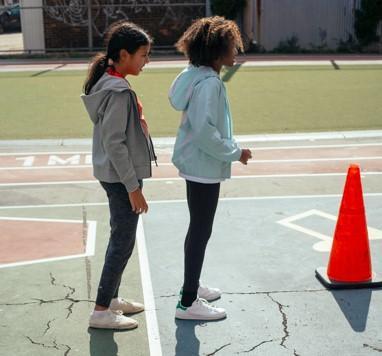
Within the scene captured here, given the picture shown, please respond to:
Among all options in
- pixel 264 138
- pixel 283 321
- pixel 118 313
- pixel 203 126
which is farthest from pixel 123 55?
pixel 264 138

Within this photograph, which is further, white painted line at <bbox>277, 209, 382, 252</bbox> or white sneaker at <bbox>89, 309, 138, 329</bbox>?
white painted line at <bbox>277, 209, 382, 252</bbox>

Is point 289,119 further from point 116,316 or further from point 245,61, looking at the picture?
point 245,61

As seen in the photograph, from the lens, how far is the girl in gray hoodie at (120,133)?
392 cm

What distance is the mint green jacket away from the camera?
4.02 metres

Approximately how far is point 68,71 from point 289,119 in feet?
35.7


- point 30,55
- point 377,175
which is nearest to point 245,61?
point 30,55

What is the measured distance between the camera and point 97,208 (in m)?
7.29

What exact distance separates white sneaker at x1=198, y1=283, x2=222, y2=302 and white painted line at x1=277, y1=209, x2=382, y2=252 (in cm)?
135

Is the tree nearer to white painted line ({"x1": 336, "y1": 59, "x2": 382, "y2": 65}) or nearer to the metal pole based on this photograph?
white painted line ({"x1": 336, "y1": 59, "x2": 382, "y2": 65})

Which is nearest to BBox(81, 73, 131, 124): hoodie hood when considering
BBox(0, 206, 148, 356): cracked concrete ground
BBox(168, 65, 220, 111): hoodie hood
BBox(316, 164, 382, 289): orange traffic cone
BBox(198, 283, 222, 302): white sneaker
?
BBox(168, 65, 220, 111): hoodie hood

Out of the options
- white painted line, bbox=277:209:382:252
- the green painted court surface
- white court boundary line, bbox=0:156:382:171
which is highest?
white painted line, bbox=277:209:382:252

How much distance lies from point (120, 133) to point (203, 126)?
0.48 meters

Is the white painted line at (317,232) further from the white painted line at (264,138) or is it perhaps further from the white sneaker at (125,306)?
the white painted line at (264,138)

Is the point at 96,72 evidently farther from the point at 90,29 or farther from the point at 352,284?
the point at 90,29
